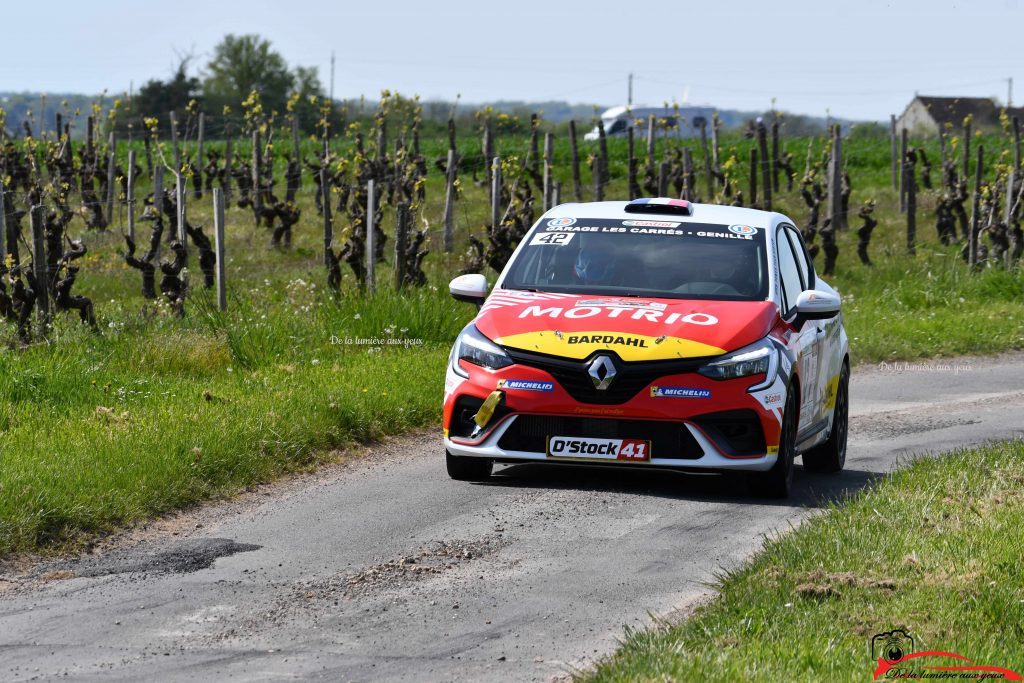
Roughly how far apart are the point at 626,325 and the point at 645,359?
32 centimetres

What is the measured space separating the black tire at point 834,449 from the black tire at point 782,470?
1272 millimetres

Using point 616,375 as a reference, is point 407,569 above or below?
below

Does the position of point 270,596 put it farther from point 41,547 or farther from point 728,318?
point 728,318

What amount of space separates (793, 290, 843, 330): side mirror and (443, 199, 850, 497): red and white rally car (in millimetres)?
11

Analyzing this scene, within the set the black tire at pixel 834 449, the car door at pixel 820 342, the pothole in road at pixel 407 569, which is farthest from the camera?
the black tire at pixel 834 449

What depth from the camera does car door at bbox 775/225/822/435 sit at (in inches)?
384

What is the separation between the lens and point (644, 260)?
1020 centimetres

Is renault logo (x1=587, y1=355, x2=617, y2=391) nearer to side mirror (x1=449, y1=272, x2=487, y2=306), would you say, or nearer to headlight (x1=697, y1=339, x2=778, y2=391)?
headlight (x1=697, y1=339, x2=778, y2=391)

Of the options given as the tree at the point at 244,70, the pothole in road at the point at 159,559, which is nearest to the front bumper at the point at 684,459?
the pothole in road at the point at 159,559

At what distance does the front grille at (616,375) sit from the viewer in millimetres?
8906

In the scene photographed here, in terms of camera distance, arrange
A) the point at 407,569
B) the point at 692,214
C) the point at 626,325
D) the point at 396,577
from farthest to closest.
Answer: the point at 692,214 → the point at 626,325 → the point at 407,569 → the point at 396,577

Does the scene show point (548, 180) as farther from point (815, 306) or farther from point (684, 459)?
point (684, 459)

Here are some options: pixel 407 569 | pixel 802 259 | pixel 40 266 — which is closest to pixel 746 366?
pixel 802 259

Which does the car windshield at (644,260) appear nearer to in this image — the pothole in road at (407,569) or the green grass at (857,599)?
the green grass at (857,599)
